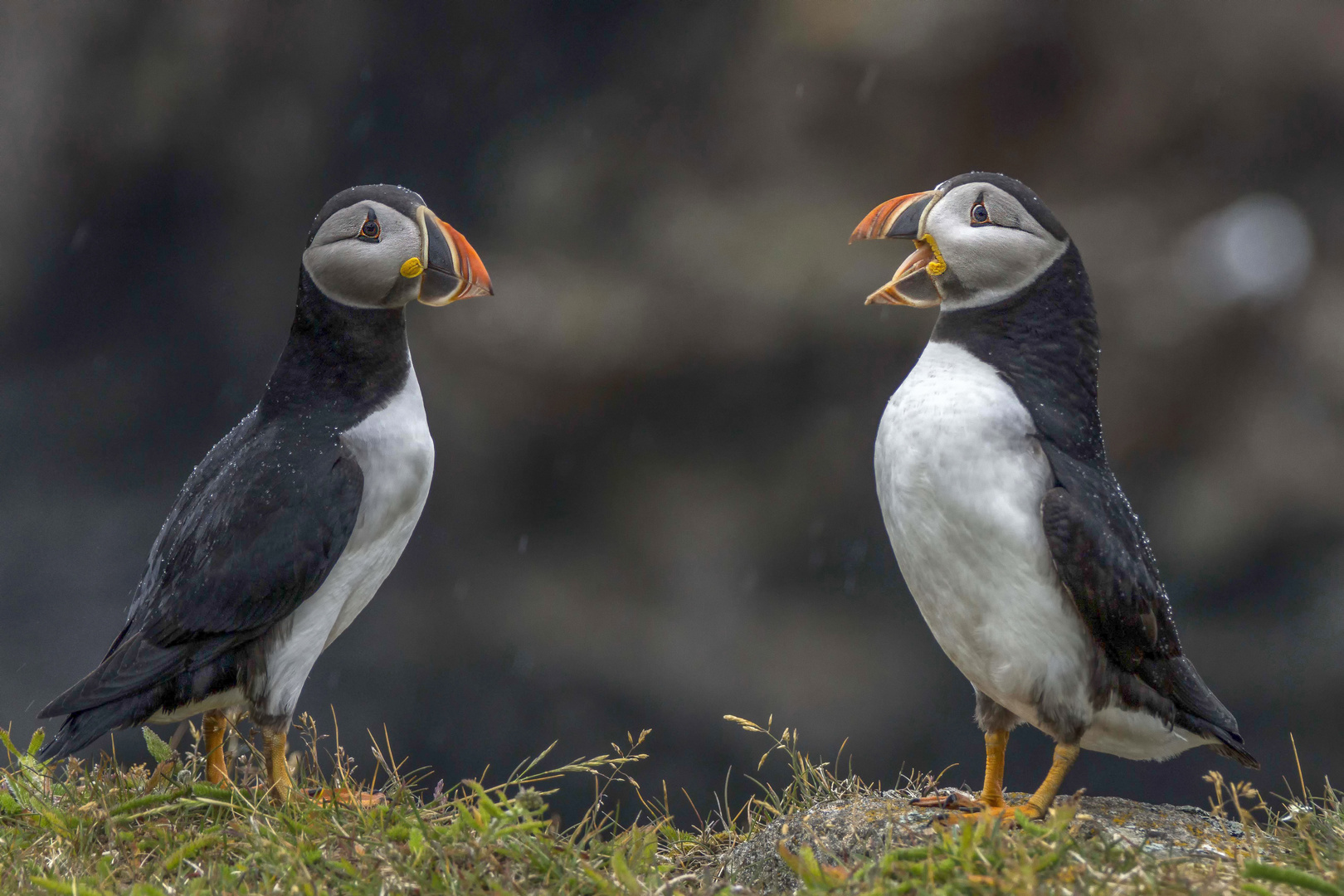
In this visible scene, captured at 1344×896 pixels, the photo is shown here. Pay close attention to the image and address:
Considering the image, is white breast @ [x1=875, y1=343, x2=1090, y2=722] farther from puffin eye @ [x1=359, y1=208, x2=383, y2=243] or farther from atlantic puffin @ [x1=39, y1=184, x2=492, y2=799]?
puffin eye @ [x1=359, y1=208, x2=383, y2=243]

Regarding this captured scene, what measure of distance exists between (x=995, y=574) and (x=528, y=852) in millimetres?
1278

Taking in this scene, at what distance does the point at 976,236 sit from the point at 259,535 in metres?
2.02

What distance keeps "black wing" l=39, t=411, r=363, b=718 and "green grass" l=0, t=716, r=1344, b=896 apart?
28cm

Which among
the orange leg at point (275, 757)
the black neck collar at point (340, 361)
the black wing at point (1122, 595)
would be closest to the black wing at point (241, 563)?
the black neck collar at point (340, 361)

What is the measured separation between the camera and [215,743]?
311cm

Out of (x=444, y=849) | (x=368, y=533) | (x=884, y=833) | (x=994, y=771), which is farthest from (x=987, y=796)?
(x=368, y=533)

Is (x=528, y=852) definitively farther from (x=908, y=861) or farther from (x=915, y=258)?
(x=915, y=258)

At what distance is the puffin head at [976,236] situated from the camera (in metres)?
2.88

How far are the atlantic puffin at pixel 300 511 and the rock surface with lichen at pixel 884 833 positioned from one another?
120 centimetres

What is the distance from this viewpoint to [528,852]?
2.36 meters

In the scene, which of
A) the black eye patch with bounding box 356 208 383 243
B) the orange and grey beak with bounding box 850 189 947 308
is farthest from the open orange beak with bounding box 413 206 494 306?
the orange and grey beak with bounding box 850 189 947 308

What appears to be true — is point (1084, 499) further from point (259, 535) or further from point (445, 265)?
point (259, 535)

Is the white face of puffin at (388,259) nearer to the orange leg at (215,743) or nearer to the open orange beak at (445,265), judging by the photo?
the open orange beak at (445,265)

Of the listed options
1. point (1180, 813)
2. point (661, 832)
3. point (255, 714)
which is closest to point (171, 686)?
point (255, 714)
